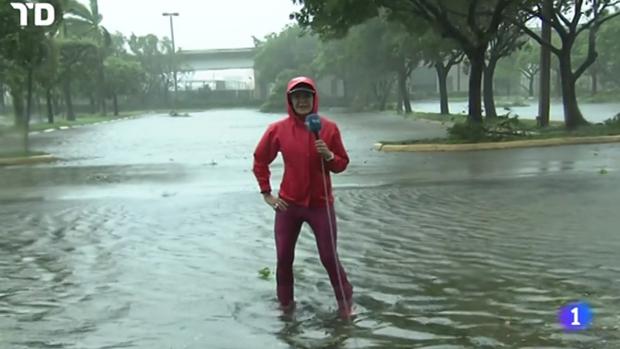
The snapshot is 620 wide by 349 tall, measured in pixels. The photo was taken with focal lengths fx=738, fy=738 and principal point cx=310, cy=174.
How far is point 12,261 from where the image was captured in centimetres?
753

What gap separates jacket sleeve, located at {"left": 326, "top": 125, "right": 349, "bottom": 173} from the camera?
4816 mm

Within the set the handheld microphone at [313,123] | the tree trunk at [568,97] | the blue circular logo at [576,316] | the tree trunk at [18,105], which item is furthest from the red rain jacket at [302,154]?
the tree trunk at [568,97]

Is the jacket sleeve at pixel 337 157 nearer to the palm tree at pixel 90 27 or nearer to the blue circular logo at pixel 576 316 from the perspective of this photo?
the blue circular logo at pixel 576 316

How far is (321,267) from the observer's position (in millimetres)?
6777

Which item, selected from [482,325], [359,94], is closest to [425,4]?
[482,325]

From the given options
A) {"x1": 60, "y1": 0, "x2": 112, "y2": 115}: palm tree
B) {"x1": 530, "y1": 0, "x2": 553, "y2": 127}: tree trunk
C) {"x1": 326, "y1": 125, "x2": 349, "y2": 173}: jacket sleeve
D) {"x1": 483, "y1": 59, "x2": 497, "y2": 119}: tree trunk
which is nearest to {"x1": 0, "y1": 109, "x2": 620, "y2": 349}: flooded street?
{"x1": 326, "y1": 125, "x2": 349, "y2": 173}: jacket sleeve

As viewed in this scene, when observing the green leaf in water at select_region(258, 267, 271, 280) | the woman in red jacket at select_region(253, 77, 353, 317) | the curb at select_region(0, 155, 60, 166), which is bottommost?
the green leaf in water at select_region(258, 267, 271, 280)

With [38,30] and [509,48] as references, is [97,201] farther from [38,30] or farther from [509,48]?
[509,48]

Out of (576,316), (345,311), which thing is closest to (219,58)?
(345,311)

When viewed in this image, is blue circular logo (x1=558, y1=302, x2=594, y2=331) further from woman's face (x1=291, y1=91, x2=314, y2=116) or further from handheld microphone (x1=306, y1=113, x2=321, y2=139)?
woman's face (x1=291, y1=91, x2=314, y2=116)

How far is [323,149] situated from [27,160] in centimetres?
1715

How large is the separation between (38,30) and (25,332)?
19948mm

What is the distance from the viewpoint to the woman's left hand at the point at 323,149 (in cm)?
468

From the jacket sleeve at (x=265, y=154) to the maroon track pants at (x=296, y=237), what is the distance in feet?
0.83
